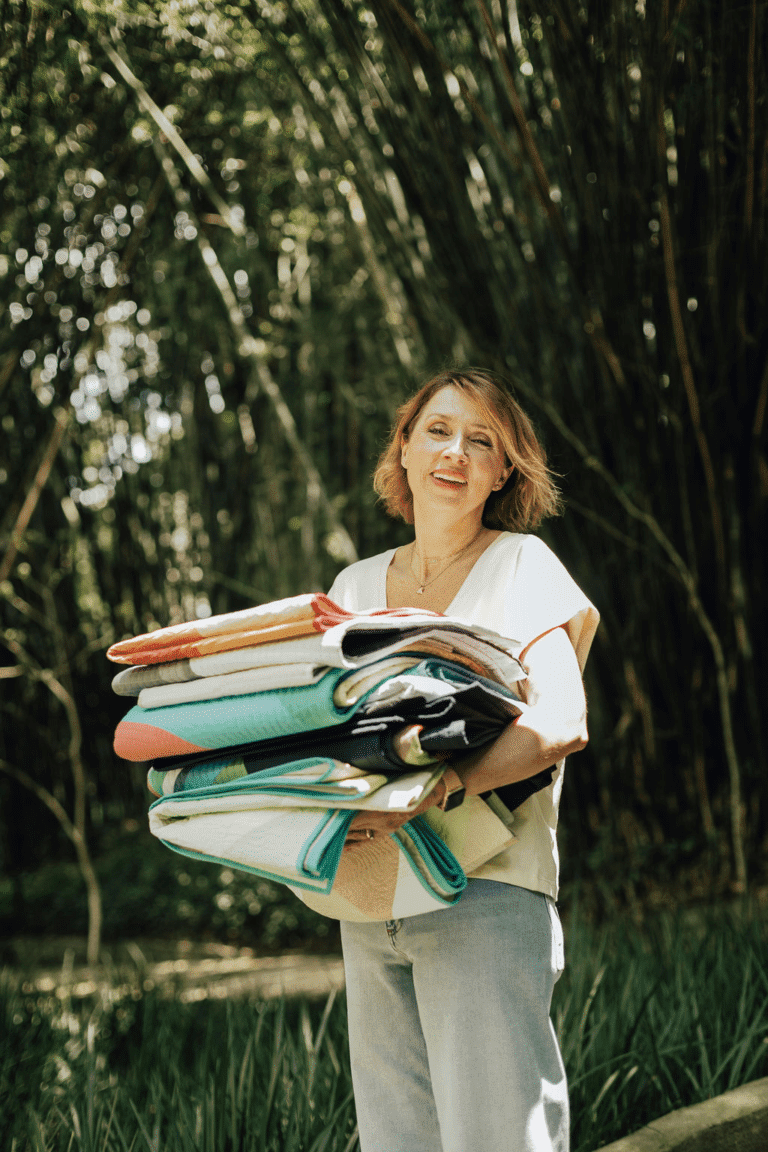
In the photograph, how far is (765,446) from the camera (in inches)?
104

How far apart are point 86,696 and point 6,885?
975 mm

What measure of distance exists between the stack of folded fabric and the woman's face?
226mm

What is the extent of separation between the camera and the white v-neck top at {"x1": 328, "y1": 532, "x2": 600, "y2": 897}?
961mm

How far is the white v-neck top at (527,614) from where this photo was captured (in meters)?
0.96

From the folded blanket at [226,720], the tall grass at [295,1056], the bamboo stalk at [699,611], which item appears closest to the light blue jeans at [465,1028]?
the folded blanket at [226,720]

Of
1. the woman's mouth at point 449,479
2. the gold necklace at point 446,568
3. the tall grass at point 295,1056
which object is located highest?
the woman's mouth at point 449,479

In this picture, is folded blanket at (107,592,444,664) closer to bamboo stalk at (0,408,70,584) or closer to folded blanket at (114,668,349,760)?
folded blanket at (114,668,349,760)

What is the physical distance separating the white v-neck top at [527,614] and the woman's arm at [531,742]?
0.05m

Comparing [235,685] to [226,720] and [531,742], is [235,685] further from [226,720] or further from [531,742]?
[531,742]

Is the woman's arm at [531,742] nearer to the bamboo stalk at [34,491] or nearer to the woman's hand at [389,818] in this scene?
the woman's hand at [389,818]

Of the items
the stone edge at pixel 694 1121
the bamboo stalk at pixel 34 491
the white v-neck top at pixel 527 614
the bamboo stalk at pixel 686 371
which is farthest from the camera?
the bamboo stalk at pixel 34 491

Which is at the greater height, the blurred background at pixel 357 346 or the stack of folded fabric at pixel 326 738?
the blurred background at pixel 357 346

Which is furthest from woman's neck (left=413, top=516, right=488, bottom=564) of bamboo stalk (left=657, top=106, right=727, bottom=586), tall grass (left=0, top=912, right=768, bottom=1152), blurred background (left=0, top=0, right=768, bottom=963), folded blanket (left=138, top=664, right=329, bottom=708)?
bamboo stalk (left=657, top=106, right=727, bottom=586)

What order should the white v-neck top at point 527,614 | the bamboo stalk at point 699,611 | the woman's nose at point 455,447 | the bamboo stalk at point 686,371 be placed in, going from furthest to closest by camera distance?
the bamboo stalk at point 699,611, the bamboo stalk at point 686,371, the woman's nose at point 455,447, the white v-neck top at point 527,614
